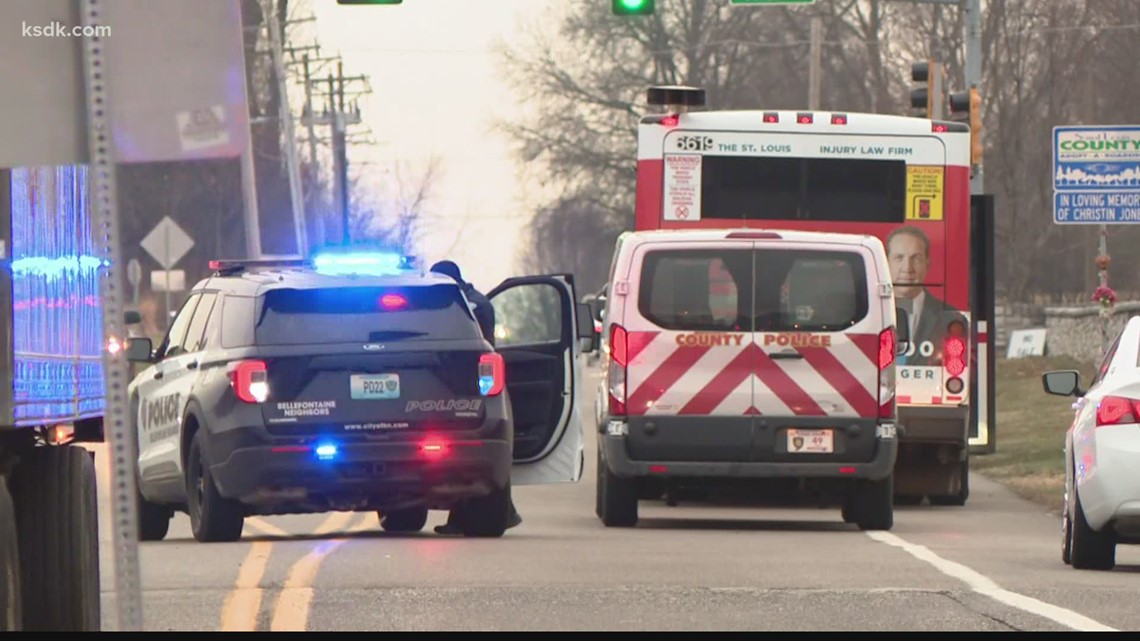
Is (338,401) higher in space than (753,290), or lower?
lower

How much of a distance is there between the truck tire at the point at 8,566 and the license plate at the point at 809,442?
335 inches

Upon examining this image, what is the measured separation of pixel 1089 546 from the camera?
1309 cm

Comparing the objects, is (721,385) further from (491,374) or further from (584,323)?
(491,374)

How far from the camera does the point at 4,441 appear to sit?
8320 millimetres

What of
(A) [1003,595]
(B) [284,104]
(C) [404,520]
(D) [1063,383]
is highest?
(B) [284,104]

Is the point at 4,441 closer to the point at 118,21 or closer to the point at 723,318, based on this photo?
the point at 118,21

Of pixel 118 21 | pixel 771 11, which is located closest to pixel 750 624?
pixel 118 21

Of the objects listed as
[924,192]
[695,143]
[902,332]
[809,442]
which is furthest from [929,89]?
[809,442]

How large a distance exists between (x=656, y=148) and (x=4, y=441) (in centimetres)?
1149

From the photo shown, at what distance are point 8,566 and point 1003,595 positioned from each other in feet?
16.5

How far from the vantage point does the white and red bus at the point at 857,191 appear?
1911 cm

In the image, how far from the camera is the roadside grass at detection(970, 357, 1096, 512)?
22.4 metres

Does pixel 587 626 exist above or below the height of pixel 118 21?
below

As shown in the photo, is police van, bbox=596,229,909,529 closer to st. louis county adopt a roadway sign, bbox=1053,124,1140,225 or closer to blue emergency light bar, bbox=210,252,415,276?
blue emergency light bar, bbox=210,252,415,276
